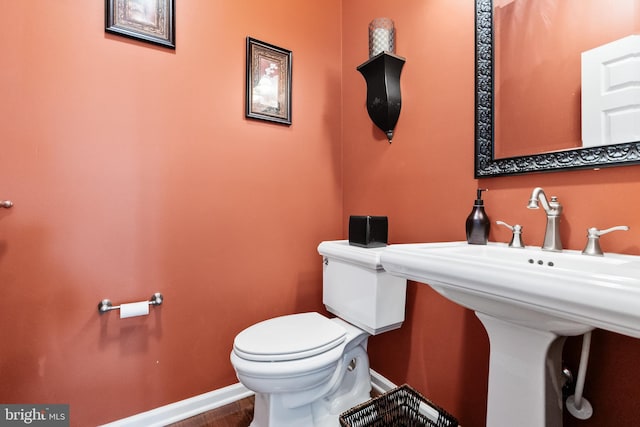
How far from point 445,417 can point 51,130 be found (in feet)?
5.92

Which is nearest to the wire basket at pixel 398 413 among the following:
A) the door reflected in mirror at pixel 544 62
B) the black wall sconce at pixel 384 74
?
the door reflected in mirror at pixel 544 62

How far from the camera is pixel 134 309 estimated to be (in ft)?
3.92

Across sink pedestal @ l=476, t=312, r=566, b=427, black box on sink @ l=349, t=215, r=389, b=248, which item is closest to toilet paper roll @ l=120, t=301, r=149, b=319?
black box on sink @ l=349, t=215, r=389, b=248

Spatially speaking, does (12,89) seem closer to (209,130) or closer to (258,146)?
(209,130)

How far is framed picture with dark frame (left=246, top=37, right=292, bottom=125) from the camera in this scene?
Answer: 1507 millimetres

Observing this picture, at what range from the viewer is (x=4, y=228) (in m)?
1.06

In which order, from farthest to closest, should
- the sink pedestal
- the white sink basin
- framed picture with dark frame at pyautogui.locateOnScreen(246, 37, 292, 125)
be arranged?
framed picture with dark frame at pyautogui.locateOnScreen(246, 37, 292, 125) → the sink pedestal → the white sink basin

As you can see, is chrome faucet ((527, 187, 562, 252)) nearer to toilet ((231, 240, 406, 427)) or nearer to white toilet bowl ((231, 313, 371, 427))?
toilet ((231, 240, 406, 427))

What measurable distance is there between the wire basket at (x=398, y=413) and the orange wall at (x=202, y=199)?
139 mm

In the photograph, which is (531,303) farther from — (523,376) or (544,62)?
(544,62)

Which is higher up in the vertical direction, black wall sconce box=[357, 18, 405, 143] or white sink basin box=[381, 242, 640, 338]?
black wall sconce box=[357, 18, 405, 143]

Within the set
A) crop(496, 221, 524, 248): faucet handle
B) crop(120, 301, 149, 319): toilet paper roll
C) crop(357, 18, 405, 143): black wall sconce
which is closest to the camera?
crop(496, 221, 524, 248): faucet handle

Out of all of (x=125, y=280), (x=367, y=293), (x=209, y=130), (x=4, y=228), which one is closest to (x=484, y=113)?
(x=367, y=293)

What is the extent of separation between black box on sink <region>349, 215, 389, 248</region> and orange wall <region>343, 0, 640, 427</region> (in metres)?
0.20
